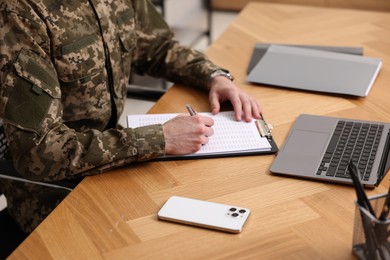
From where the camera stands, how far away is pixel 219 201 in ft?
→ 4.01

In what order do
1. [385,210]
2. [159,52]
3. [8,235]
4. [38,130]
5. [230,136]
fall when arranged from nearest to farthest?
[385,210]
[38,130]
[230,136]
[8,235]
[159,52]

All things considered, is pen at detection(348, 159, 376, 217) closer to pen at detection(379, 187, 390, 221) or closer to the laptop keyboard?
pen at detection(379, 187, 390, 221)

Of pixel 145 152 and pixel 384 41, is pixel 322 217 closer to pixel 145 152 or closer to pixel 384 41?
pixel 145 152

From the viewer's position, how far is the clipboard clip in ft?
4.78

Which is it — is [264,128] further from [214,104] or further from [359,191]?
[359,191]

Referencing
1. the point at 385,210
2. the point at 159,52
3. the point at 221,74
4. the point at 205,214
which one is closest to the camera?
the point at 385,210

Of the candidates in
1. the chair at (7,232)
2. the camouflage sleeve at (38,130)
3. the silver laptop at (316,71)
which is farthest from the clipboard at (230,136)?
the chair at (7,232)

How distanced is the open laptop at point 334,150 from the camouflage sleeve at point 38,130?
1.01 feet

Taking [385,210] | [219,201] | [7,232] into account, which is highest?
[385,210]

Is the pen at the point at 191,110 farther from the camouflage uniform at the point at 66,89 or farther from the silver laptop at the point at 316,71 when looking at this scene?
the silver laptop at the point at 316,71

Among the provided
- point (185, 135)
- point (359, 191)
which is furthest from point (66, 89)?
point (359, 191)

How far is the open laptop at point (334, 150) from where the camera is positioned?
1283 millimetres

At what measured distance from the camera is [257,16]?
2248 millimetres

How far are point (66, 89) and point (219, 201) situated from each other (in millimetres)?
556
